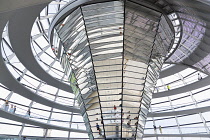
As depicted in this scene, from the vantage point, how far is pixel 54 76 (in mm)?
29078

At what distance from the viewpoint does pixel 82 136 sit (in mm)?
34406

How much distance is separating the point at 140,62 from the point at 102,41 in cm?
338

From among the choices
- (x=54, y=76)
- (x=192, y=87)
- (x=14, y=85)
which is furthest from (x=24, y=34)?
(x=192, y=87)

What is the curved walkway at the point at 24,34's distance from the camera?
14.8 meters

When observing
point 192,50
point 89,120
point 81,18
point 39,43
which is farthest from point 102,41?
point 39,43

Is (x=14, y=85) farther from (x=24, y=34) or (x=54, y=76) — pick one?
(x=24, y=34)

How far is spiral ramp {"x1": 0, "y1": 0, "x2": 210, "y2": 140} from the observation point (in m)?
15.8

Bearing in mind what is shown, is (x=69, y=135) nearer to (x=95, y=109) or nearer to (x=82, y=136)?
(x=82, y=136)

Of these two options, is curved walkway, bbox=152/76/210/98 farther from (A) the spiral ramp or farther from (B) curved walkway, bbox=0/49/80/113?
(B) curved walkway, bbox=0/49/80/113

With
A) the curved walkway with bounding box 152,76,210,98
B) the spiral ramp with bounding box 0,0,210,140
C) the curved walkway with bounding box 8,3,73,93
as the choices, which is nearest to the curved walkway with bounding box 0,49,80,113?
the spiral ramp with bounding box 0,0,210,140

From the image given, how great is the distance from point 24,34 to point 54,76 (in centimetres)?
1237

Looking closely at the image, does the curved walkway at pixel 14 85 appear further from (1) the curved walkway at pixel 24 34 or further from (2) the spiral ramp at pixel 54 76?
(1) the curved walkway at pixel 24 34

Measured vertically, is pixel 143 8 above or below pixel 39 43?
below

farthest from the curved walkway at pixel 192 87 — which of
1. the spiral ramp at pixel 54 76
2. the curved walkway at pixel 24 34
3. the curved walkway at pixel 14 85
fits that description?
the curved walkway at pixel 24 34
